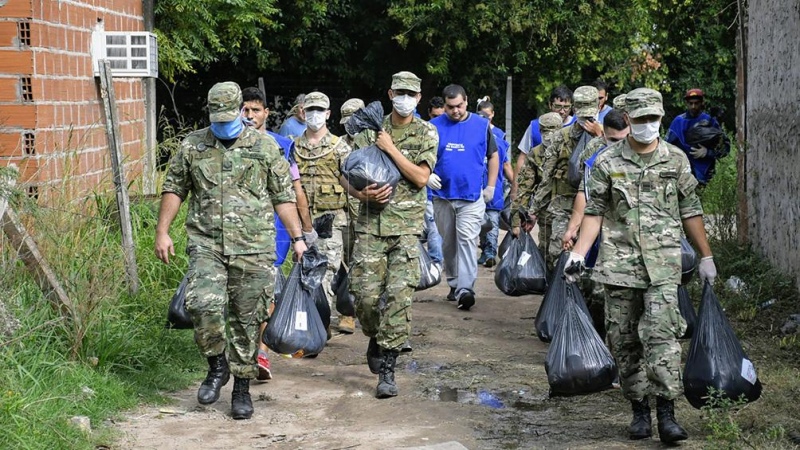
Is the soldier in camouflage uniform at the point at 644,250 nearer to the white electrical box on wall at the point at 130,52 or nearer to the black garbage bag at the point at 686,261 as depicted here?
the black garbage bag at the point at 686,261

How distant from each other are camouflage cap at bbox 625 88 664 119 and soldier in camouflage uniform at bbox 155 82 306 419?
2.05 meters

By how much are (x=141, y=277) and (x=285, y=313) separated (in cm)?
186

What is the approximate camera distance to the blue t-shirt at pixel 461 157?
33.6 ft

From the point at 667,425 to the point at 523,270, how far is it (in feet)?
10.8

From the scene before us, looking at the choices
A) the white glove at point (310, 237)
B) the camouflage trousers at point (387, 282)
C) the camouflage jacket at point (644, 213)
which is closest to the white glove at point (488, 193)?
the camouflage trousers at point (387, 282)

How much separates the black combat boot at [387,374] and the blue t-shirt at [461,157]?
3.21 meters

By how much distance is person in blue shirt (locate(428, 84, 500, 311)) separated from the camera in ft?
33.6

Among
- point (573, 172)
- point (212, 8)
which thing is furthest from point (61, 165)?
point (212, 8)

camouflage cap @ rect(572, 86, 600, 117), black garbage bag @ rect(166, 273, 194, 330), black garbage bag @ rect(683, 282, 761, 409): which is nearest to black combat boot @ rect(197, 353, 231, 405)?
black garbage bag @ rect(166, 273, 194, 330)

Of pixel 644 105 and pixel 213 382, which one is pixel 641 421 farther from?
pixel 213 382

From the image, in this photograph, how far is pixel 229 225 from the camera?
6656mm

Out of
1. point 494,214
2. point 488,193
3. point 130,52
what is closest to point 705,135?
point 494,214

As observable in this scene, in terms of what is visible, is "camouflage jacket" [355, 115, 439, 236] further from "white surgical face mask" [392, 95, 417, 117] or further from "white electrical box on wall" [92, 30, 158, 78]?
"white electrical box on wall" [92, 30, 158, 78]

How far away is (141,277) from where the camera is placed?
8.45m
